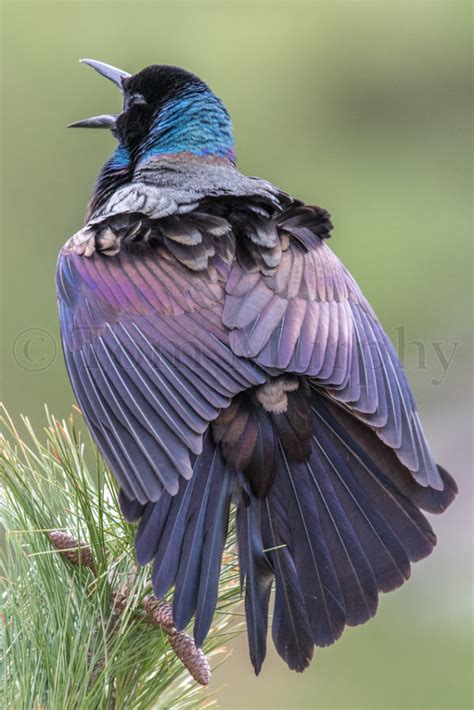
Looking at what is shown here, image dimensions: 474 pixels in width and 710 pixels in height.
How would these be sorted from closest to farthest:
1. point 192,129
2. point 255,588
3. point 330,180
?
point 255,588, point 192,129, point 330,180

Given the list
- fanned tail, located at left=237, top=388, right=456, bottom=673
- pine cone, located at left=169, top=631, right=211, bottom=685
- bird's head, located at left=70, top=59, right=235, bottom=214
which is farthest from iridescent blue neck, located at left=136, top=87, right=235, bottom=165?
pine cone, located at left=169, top=631, right=211, bottom=685

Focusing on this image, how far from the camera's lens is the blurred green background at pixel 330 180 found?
4793mm

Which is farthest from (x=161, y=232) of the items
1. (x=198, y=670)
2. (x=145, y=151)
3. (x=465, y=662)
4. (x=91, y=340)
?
(x=465, y=662)

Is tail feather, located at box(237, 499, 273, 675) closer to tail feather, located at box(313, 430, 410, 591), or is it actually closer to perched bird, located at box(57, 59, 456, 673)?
perched bird, located at box(57, 59, 456, 673)

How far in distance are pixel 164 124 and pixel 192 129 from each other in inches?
4.0

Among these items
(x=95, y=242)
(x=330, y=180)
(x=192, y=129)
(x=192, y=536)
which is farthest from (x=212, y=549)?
(x=330, y=180)

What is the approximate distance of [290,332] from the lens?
2354 mm

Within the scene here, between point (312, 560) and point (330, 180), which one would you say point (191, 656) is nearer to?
point (312, 560)

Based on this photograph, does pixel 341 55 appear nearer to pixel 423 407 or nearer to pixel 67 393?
pixel 423 407

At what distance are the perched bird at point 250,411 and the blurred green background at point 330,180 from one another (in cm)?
197

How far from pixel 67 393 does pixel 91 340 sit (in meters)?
2.68

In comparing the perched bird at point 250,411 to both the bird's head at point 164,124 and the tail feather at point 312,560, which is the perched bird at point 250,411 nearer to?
the tail feather at point 312,560

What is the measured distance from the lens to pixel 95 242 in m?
2.61

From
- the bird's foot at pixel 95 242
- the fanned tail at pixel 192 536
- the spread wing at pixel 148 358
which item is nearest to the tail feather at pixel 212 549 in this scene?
the fanned tail at pixel 192 536
